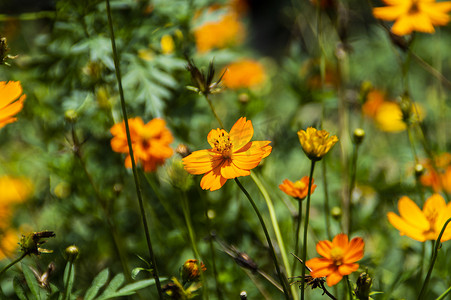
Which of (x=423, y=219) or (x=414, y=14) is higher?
(x=414, y=14)

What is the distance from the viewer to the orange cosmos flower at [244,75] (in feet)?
5.15

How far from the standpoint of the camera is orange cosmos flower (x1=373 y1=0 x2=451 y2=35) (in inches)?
35.0

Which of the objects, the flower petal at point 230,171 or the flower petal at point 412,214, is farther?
the flower petal at point 412,214

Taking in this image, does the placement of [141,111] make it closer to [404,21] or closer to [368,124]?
[404,21]

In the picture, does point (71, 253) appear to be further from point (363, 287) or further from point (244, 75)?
point (244, 75)

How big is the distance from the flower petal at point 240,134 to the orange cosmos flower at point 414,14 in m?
0.44

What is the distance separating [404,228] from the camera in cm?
68

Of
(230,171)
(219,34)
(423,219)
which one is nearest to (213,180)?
(230,171)

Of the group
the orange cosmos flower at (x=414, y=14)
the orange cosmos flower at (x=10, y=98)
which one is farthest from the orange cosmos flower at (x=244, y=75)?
the orange cosmos flower at (x=10, y=98)

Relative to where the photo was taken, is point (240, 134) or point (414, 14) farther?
point (414, 14)

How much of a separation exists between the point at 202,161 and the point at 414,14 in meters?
0.59

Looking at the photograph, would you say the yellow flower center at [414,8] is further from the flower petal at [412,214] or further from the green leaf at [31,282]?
the green leaf at [31,282]

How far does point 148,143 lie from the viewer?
0.88 metres

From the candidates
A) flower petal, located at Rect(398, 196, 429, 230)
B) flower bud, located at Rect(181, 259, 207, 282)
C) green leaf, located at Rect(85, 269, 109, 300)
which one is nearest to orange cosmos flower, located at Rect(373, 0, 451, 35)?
flower petal, located at Rect(398, 196, 429, 230)
